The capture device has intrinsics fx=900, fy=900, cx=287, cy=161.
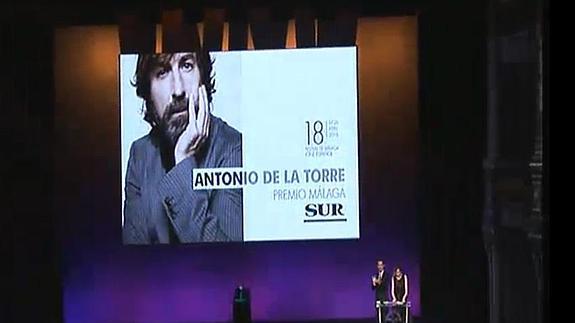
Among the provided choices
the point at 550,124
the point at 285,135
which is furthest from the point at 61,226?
the point at 550,124

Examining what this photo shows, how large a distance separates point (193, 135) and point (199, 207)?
44cm

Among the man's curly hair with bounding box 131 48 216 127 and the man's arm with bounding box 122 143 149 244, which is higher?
the man's curly hair with bounding box 131 48 216 127

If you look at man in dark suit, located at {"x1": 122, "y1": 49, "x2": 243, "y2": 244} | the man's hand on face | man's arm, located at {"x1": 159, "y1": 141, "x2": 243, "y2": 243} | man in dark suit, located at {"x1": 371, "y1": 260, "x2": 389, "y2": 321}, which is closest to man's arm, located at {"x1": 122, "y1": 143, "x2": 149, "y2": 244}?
man in dark suit, located at {"x1": 122, "y1": 49, "x2": 243, "y2": 244}

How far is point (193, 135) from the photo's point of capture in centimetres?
550

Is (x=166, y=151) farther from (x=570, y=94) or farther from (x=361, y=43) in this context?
(x=570, y=94)

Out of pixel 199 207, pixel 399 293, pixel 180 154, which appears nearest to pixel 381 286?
pixel 399 293

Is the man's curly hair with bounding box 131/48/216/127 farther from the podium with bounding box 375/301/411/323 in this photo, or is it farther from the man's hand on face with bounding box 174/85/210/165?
the podium with bounding box 375/301/411/323

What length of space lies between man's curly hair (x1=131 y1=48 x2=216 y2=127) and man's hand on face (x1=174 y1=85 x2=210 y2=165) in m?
0.12

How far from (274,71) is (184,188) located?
0.90 metres

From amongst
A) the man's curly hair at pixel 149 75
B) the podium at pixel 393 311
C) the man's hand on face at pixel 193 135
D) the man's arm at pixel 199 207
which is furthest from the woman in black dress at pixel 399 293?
the man's curly hair at pixel 149 75

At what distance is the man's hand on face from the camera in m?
5.47

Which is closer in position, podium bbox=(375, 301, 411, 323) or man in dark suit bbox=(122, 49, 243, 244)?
podium bbox=(375, 301, 411, 323)

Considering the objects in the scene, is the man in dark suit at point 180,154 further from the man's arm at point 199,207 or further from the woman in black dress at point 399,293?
the woman in black dress at point 399,293

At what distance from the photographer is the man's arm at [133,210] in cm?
555
